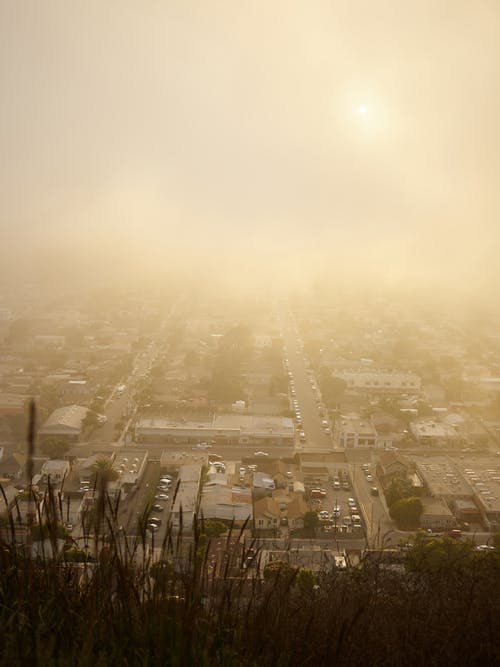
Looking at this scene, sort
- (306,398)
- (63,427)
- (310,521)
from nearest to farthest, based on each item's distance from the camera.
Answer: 1. (310,521)
2. (63,427)
3. (306,398)

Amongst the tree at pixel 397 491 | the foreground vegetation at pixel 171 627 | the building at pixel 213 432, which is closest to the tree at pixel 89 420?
the building at pixel 213 432

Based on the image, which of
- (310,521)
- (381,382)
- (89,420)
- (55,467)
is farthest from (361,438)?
(55,467)

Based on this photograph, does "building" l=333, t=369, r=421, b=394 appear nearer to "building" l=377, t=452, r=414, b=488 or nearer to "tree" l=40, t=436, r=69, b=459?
"building" l=377, t=452, r=414, b=488

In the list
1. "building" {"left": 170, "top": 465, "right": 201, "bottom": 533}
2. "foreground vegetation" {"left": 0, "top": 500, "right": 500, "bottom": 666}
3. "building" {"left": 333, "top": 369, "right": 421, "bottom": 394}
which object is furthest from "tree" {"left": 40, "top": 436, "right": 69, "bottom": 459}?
"building" {"left": 333, "top": 369, "right": 421, "bottom": 394}

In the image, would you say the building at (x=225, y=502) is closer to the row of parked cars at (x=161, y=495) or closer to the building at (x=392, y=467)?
the row of parked cars at (x=161, y=495)

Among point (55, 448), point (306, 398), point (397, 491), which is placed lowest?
point (397, 491)

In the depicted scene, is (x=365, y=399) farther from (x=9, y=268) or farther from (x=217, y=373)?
(x=9, y=268)

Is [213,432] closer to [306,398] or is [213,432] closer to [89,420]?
[89,420]

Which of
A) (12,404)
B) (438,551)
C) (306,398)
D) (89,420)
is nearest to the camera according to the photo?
(438,551)

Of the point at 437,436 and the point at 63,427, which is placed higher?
the point at 63,427
